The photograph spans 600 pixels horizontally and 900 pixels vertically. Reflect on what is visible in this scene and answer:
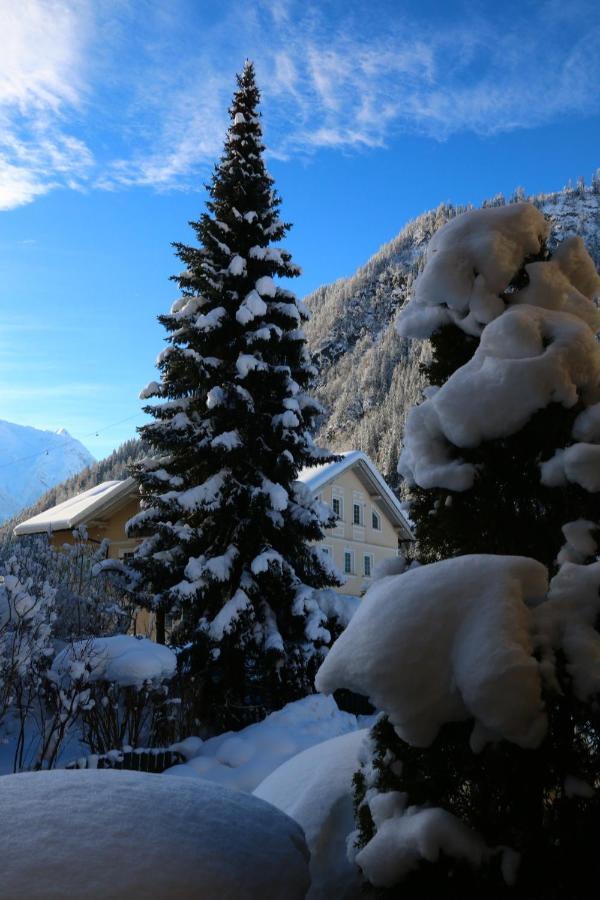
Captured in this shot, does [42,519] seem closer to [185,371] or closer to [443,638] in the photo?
[185,371]

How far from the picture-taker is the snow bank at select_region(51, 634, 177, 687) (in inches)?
432

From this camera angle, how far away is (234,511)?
14.6 m

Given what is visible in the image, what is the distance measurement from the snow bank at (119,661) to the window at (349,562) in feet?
65.6

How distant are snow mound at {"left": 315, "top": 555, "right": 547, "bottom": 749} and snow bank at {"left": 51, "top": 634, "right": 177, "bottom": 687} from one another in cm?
891

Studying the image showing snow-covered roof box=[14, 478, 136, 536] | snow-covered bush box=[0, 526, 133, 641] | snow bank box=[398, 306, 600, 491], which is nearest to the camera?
snow bank box=[398, 306, 600, 491]

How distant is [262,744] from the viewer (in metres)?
11.7

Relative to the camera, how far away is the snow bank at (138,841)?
2.65 m

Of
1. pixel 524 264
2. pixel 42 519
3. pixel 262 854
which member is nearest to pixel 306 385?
pixel 524 264

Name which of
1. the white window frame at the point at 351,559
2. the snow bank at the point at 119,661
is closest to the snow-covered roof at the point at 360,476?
the white window frame at the point at 351,559

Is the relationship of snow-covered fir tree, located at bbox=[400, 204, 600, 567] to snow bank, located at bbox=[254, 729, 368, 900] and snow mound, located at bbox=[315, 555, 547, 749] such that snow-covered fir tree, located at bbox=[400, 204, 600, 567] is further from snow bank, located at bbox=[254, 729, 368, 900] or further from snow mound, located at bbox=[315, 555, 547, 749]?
snow bank, located at bbox=[254, 729, 368, 900]

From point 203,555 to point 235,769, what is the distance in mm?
4602

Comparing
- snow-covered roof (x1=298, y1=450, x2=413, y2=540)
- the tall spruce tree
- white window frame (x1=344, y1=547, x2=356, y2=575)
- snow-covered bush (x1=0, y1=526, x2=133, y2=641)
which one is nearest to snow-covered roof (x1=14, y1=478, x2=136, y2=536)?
snow-covered bush (x1=0, y1=526, x2=133, y2=641)

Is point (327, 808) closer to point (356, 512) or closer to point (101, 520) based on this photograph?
point (101, 520)

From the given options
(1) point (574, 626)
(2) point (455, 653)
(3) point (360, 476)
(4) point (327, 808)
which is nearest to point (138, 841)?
(4) point (327, 808)
